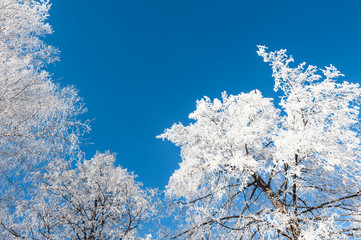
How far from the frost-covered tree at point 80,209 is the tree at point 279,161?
1.35m

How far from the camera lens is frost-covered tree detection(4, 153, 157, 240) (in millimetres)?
5145

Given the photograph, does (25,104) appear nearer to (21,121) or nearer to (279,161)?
(21,121)

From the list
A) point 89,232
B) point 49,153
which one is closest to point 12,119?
point 49,153

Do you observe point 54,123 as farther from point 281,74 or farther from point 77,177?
point 281,74

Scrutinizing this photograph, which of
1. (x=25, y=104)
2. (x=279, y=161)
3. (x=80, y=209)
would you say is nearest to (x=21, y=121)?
(x=25, y=104)

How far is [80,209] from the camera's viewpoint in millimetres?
5914

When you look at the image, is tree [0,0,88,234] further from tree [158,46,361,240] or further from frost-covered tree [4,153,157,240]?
tree [158,46,361,240]

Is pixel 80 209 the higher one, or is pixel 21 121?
pixel 21 121

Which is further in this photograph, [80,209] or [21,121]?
[80,209]

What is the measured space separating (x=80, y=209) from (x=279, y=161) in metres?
5.30

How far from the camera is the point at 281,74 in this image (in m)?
5.61

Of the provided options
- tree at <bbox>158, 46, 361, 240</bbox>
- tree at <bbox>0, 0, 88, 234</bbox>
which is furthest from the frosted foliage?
tree at <bbox>158, 46, 361, 240</bbox>

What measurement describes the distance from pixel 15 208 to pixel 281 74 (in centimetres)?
721

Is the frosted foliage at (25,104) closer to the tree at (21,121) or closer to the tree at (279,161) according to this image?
the tree at (21,121)
